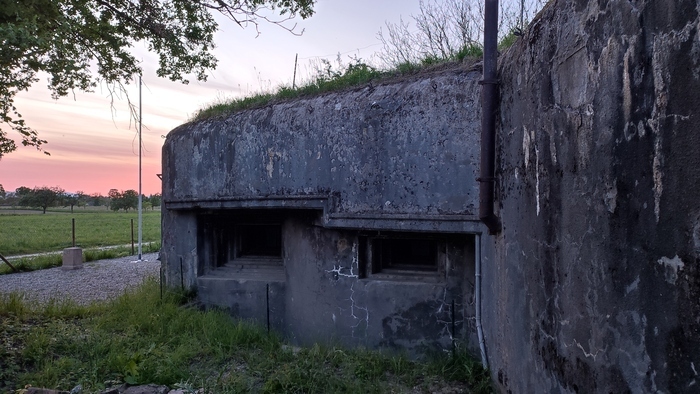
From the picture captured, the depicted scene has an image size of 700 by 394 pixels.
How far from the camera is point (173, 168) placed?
7.15 metres

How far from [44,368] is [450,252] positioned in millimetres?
4358

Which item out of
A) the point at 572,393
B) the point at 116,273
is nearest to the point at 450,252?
the point at 572,393

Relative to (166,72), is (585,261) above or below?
below

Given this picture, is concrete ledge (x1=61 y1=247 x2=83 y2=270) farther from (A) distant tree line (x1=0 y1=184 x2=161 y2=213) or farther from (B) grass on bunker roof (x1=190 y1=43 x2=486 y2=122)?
(A) distant tree line (x1=0 y1=184 x2=161 y2=213)

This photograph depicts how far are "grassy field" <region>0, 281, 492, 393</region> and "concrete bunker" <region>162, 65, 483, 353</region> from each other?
0.40 meters

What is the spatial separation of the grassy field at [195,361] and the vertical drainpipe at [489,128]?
1.61 meters

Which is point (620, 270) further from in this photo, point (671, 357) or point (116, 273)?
point (116, 273)

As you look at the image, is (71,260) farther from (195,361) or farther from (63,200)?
(63,200)

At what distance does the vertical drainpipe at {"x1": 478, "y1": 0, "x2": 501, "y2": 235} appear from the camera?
3.64 metres

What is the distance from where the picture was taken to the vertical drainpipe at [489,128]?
3.64m

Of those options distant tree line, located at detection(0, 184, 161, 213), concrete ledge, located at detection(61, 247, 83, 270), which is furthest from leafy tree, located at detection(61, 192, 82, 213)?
concrete ledge, located at detection(61, 247, 83, 270)

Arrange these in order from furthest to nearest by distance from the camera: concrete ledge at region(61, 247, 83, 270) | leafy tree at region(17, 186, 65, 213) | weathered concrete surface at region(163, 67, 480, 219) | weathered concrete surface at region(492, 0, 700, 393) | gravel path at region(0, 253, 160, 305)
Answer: leafy tree at region(17, 186, 65, 213) → concrete ledge at region(61, 247, 83, 270) → gravel path at region(0, 253, 160, 305) → weathered concrete surface at region(163, 67, 480, 219) → weathered concrete surface at region(492, 0, 700, 393)

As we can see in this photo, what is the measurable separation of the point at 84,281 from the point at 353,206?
32.7 ft

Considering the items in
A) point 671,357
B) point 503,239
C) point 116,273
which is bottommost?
point 116,273
